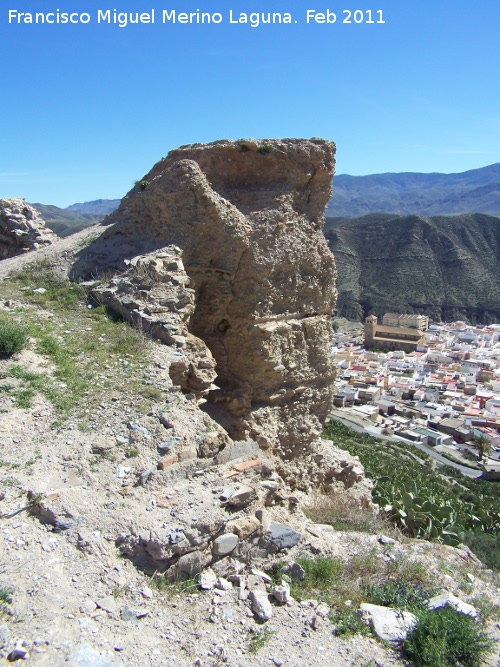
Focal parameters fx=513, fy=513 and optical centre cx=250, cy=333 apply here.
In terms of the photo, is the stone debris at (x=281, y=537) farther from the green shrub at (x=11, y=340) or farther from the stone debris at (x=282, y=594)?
the green shrub at (x=11, y=340)

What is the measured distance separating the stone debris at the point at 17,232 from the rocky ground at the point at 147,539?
8502 millimetres

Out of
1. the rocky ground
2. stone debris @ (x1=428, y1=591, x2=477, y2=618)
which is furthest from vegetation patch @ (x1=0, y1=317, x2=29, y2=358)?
stone debris @ (x1=428, y1=591, x2=477, y2=618)

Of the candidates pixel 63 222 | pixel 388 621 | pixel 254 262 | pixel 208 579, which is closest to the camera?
pixel 388 621

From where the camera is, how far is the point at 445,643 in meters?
4.41

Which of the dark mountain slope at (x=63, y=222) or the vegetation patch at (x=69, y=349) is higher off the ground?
the dark mountain slope at (x=63, y=222)

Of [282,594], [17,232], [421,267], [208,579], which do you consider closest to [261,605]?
[282,594]

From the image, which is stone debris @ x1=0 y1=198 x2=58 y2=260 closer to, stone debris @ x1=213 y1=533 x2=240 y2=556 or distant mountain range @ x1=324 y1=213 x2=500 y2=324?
stone debris @ x1=213 y1=533 x2=240 y2=556

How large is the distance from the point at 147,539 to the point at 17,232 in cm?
1236

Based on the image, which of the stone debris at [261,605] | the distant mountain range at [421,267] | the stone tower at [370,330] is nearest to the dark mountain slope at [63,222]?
Answer: the stone debris at [261,605]

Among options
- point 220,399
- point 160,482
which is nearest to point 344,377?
point 220,399

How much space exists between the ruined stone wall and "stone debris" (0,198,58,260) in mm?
5559

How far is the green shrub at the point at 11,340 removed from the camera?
6473 mm

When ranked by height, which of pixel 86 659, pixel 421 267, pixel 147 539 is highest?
pixel 421 267

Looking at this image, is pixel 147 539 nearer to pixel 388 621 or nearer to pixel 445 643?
pixel 388 621
